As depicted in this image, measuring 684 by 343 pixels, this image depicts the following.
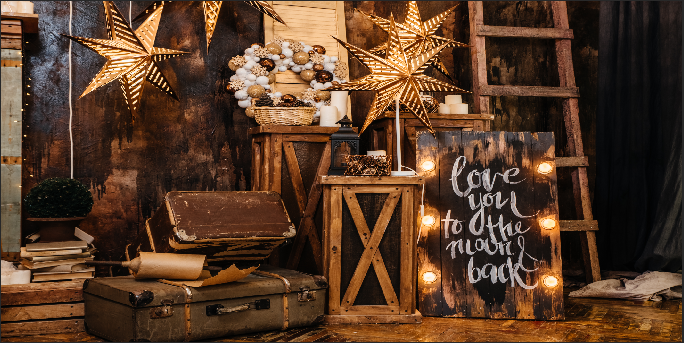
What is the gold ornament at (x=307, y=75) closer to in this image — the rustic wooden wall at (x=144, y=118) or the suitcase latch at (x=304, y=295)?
the rustic wooden wall at (x=144, y=118)

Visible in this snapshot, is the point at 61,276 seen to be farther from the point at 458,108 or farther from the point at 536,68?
the point at 536,68

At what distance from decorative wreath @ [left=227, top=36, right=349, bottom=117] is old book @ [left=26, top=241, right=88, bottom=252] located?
143cm

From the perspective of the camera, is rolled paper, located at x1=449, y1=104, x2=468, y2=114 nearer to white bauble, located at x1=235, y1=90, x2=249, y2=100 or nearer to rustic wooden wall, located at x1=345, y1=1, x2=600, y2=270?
rustic wooden wall, located at x1=345, y1=1, x2=600, y2=270

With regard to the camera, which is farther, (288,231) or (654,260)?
(654,260)

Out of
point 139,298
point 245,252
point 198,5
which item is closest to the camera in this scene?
point 139,298

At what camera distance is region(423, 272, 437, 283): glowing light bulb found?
3.50 meters

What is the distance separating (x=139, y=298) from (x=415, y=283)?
5.04 ft

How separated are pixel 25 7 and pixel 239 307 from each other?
228 cm

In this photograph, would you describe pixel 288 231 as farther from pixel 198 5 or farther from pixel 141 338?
pixel 198 5

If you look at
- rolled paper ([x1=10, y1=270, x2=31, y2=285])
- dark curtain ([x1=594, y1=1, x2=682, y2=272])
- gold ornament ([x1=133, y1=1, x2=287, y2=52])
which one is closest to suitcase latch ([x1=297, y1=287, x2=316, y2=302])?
rolled paper ([x1=10, y1=270, x2=31, y2=285])

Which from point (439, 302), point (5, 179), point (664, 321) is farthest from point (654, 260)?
point (5, 179)

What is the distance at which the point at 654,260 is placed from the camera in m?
4.36

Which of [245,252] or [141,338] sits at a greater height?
[245,252]

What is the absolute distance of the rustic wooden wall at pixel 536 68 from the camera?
5027 millimetres
